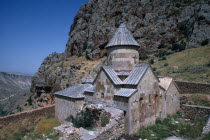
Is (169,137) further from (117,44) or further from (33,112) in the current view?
(33,112)

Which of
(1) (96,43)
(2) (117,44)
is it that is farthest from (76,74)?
(2) (117,44)

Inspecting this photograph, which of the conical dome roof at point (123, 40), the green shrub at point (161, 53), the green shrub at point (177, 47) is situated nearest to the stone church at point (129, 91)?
the conical dome roof at point (123, 40)

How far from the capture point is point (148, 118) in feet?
29.4

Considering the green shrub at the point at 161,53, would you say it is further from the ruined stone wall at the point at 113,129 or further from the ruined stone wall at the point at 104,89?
A: the ruined stone wall at the point at 113,129

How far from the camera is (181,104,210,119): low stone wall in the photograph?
9930mm

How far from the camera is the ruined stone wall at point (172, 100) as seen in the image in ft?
36.0

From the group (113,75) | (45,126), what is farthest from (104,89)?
(45,126)

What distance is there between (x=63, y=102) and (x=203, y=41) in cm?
2819

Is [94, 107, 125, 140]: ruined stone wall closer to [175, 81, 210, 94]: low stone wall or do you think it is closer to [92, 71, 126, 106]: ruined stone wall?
[92, 71, 126, 106]: ruined stone wall

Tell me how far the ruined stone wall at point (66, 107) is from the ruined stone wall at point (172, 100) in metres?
6.41

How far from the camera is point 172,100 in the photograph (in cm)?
1126

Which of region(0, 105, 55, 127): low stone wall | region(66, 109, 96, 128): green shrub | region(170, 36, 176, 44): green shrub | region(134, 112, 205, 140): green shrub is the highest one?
region(170, 36, 176, 44): green shrub

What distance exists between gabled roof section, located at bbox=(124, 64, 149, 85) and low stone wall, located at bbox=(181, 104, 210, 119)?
16.7 feet

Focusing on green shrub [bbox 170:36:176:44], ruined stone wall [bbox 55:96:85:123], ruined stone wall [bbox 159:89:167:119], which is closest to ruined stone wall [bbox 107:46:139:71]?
ruined stone wall [bbox 159:89:167:119]
